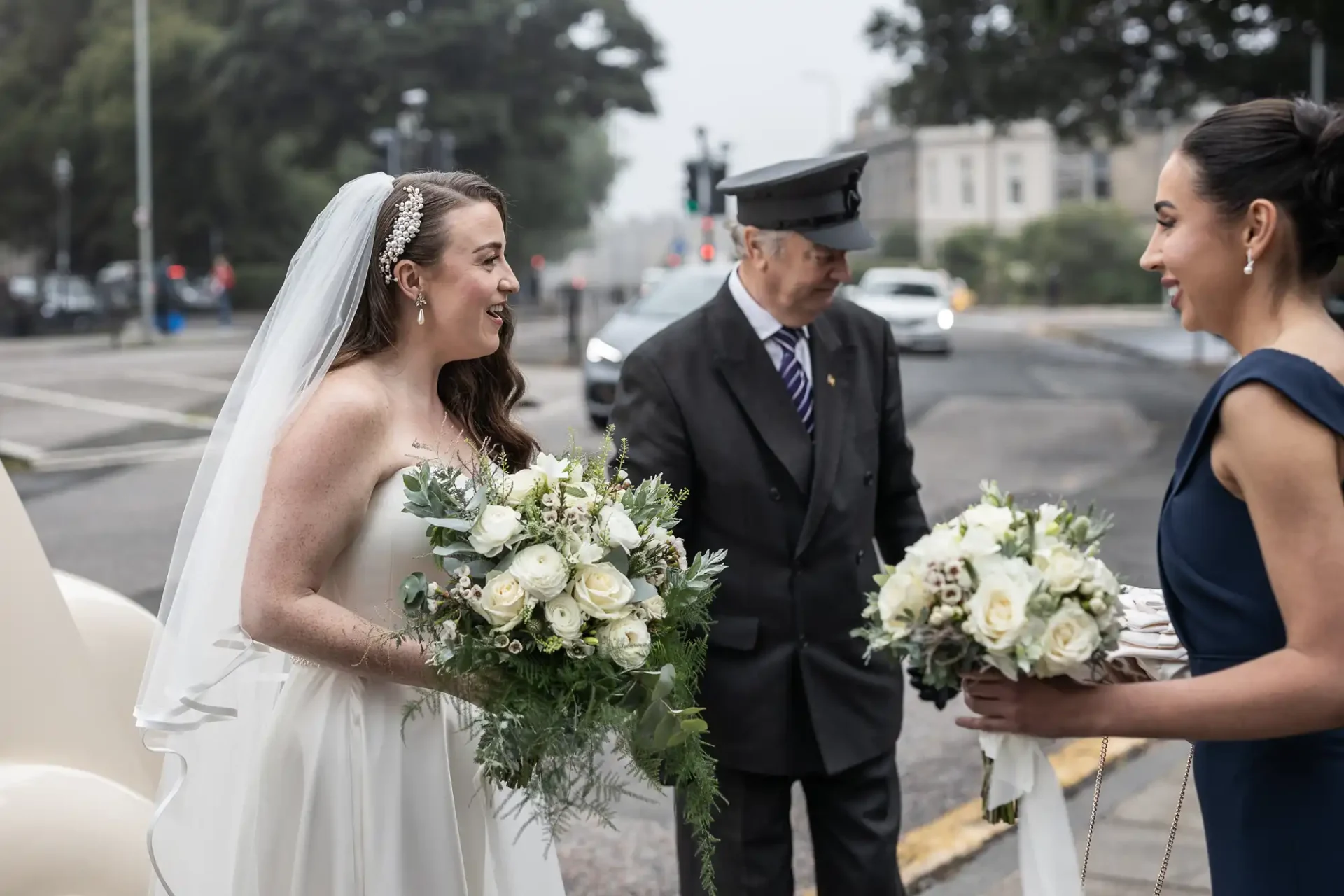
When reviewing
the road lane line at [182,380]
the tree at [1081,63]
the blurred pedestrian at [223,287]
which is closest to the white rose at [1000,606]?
the road lane line at [182,380]

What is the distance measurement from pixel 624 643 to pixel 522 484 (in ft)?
1.13

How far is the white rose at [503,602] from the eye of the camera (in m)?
2.64

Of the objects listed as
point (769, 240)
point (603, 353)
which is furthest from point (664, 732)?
point (603, 353)

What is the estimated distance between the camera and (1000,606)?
2184 mm

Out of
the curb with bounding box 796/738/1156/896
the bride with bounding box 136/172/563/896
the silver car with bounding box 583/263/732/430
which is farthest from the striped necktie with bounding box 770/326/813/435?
the silver car with bounding box 583/263/732/430

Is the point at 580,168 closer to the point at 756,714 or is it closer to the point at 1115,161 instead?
the point at 1115,161

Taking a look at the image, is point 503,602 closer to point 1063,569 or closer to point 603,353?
point 1063,569

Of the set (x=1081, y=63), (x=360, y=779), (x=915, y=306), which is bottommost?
(x=915, y=306)

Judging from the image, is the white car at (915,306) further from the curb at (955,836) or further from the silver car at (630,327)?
the curb at (955,836)

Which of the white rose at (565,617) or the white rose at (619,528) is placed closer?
the white rose at (565,617)

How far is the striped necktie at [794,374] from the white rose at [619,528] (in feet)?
3.49

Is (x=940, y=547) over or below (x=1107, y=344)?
over

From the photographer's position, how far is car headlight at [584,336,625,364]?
17.1 metres

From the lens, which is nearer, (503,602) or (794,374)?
(503,602)
